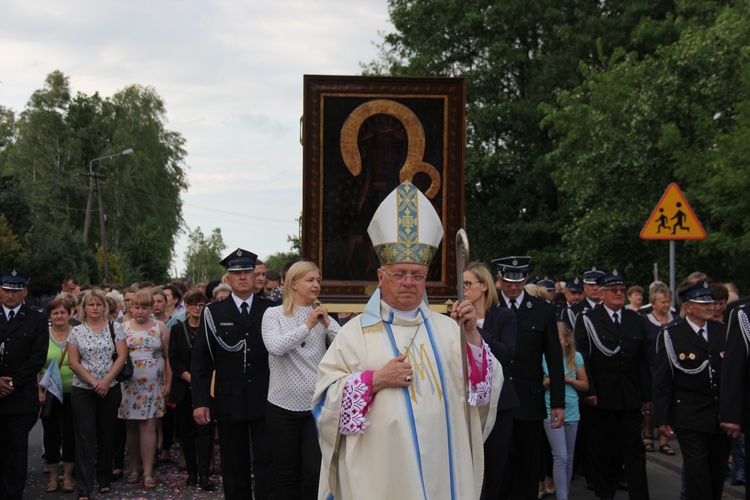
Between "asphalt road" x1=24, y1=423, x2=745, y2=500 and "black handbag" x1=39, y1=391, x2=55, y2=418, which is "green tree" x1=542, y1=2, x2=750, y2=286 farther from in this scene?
"black handbag" x1=39, y1=391, x2=55, y2=418

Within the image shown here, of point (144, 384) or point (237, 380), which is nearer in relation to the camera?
point (237, 380)

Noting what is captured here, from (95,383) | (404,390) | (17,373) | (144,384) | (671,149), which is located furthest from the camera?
(671,149)

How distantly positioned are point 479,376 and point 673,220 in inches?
308

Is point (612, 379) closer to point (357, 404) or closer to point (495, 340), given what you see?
point (495, 340)

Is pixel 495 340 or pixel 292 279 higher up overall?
pixel 292 279

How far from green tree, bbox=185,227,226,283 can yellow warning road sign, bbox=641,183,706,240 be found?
93092 millimetres

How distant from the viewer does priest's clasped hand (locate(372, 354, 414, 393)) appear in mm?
4828

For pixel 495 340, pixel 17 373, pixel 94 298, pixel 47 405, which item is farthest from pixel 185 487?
pixel 495 340

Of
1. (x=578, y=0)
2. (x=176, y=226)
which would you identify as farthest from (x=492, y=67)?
(x=176, y=226)

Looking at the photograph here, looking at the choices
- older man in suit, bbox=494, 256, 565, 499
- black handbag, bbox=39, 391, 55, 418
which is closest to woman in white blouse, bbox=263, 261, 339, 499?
older man in suit, bbox=494, 256, 565, 499

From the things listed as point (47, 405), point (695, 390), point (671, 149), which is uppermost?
point (671, 149)

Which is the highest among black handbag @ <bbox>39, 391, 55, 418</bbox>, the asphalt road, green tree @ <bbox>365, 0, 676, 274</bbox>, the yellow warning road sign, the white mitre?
green tree @ <bbox>365, 0, 676, 274</bbox>

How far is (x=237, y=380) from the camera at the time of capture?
8.02m

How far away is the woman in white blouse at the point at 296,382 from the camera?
23.4ft
